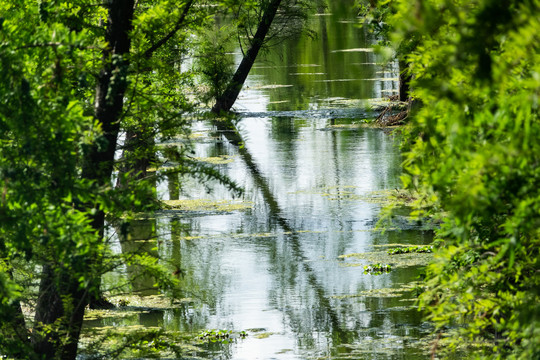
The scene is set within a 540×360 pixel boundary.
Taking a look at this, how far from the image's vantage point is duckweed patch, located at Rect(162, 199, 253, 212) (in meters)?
13.0

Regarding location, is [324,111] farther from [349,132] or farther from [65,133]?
[65,133]

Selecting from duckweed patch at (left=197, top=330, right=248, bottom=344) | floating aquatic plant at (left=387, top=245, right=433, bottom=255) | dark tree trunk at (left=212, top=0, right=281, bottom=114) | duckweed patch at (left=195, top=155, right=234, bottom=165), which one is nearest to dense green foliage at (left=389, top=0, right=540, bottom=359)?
duckweed patch at (left=197, top=330, right=248, bottom=344)

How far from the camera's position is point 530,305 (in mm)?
3393

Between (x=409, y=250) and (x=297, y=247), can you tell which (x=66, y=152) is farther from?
(x=297, y=247)

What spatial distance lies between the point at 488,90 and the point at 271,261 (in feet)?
23.8

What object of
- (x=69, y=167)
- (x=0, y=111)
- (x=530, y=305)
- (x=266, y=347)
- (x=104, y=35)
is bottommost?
(x=266, y=347)

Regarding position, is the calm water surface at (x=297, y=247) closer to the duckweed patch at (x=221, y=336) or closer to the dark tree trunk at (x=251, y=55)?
the duckweed patch at (x=221, y=336)

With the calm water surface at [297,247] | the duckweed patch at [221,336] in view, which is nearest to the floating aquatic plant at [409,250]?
the calm water surface at [297,247]

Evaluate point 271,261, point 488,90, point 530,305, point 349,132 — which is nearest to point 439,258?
point 530,305

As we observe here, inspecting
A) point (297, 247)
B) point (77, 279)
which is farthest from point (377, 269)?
point (77, 279)

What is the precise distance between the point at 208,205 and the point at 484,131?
10.1 m

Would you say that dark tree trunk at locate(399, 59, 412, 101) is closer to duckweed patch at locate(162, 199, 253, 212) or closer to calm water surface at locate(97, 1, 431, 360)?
calm water surface at locate(97, 1, 431, 360)

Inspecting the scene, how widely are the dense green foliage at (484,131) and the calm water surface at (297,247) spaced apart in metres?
0.39

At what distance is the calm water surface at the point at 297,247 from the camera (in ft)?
25.4
